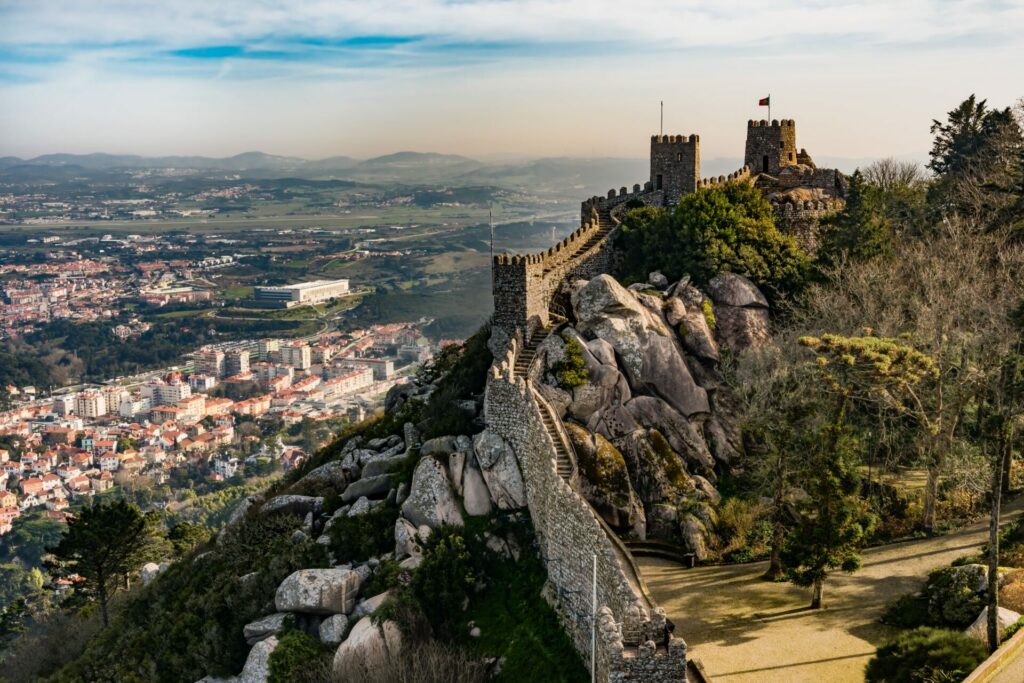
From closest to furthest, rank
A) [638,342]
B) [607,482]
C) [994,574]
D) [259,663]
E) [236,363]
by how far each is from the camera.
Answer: [994,574]
[259,663]
[607,482]
[638,342]
[236,363]

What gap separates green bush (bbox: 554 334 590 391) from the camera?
26641mm

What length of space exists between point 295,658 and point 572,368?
1015 centimetres

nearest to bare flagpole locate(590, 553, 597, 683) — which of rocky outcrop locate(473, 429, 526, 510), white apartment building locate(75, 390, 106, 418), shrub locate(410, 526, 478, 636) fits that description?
shrub locate(410, 526, 478, 636)

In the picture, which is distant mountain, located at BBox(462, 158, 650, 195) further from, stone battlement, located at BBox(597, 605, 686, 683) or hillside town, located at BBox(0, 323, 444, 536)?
stone battlement, located at BBox(597, 605, 686, 683)

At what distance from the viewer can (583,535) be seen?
1880 cm

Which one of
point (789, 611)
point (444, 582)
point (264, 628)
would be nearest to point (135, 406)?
point (264, 628)

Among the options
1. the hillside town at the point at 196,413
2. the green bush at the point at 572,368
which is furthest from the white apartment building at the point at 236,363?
the green bush at the point at 572,368

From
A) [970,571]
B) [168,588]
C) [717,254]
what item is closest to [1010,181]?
[717,254]

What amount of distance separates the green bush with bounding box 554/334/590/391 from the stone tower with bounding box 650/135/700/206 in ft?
44.5

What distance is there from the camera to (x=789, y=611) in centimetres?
2041

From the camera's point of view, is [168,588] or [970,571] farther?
[168,588]

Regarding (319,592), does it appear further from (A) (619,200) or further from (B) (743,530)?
(A) (619,200)

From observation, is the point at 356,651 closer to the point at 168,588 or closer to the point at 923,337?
the point at 168,588

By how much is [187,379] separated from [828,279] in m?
125
